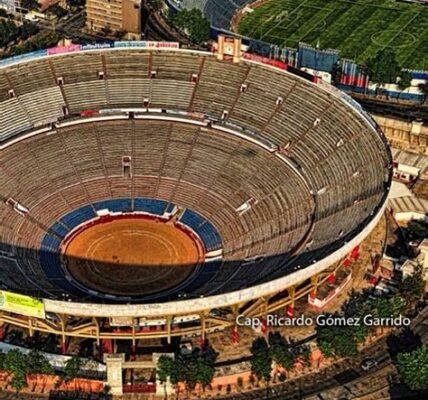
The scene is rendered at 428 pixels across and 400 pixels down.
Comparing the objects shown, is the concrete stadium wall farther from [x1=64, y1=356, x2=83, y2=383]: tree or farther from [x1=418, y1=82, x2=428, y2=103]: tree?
[x1=64, y1=356, x2=83, y2=383]: tree

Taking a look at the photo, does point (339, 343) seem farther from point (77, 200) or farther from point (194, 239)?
point (77, 200)

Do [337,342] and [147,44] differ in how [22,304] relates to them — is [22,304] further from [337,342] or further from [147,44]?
[147,44]

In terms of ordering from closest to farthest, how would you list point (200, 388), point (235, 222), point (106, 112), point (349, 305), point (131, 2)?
point (200, 388)
point (349, 305)
point (235, 222)
point (106, 112)
point (131, 2)

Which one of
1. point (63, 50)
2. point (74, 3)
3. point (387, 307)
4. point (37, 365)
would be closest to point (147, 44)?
point (63, 50)

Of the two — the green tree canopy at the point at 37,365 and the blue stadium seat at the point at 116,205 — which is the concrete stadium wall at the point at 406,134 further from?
the green tree canopy at the point at 37,365

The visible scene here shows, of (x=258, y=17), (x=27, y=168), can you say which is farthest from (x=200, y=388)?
(x=258, y=17)

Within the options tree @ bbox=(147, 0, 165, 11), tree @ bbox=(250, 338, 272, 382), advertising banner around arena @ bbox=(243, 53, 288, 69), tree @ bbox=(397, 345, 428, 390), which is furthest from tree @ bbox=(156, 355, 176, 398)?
tree @ bbox=(147, 0, 165, 11)

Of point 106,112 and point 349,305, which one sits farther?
point 106,112
